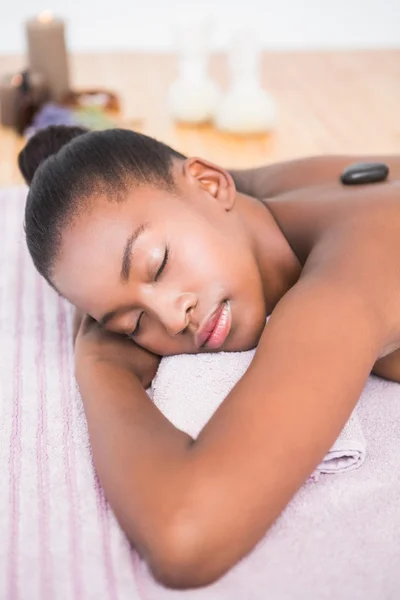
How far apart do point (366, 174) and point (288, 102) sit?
2197mm

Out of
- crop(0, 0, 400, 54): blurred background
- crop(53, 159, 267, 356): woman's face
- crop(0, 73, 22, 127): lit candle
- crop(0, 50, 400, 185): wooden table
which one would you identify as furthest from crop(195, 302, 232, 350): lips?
crop(0, 0, 400, 54): blurred background

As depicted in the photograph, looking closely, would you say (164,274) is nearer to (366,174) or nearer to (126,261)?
(126,261)

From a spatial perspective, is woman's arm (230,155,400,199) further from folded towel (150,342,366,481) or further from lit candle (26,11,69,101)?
lit candle (26,11,69,101)

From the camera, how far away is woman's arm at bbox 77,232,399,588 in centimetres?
84

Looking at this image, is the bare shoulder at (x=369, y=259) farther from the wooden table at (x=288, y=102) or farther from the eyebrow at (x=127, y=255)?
the wooden table at (x=288, y=102)

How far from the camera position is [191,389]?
3.59 feet

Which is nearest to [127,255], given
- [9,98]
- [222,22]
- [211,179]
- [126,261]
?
[126,261]

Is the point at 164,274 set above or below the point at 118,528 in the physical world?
above

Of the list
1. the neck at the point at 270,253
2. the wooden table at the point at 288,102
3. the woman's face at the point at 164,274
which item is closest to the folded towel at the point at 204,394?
the woman's face at the point at 164,274

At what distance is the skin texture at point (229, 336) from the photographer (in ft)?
2.78

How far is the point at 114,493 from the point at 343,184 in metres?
0.65

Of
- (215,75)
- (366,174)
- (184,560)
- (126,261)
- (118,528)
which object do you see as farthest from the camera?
(215,75)

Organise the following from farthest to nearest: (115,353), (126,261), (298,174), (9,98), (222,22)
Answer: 1. (222,22)
2. (9,98)
3. (298,174)
4. (115,353)
5. (126,261)

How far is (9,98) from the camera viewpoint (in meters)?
3.10
